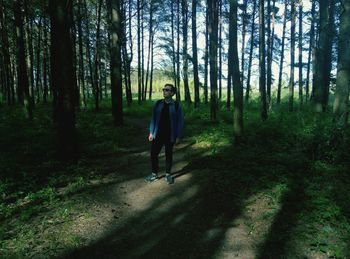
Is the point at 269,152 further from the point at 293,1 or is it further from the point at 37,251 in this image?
the point at 293,1

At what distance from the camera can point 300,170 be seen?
795cm

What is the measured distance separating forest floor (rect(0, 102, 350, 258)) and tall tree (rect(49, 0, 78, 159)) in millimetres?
1010

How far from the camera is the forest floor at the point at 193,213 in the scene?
15.7 feet

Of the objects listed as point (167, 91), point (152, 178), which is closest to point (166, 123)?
point (167, 91)

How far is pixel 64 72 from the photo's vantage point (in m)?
8.55

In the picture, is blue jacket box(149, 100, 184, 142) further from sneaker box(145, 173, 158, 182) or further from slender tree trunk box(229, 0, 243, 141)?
slender tree trunk box(229, 0, 243, 141)

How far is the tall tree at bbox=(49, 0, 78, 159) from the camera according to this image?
830cm

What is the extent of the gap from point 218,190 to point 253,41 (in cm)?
2544

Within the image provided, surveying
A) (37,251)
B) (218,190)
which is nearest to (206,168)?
(218,190)

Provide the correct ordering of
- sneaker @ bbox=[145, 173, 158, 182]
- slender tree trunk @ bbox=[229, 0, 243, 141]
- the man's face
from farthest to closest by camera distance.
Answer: slender tree trunk @ bbox=[229, 0, 243, 141] → sneaker @ bbox=[145, 173, 158, 182] → the man's face

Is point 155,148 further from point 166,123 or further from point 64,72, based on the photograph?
point 64,72

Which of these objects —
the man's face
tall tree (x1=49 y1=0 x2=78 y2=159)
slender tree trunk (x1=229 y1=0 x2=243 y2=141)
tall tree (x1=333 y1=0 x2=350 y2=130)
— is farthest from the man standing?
tall tree (x1=333 y1=0 x2=350 y2=130)

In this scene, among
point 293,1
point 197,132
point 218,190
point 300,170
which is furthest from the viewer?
point 293,1

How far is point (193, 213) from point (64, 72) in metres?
5.30
